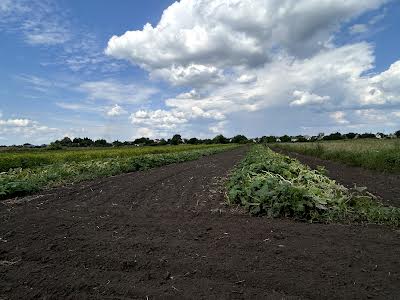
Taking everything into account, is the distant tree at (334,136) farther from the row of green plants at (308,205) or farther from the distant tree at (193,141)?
the row of green plants at (308,205)

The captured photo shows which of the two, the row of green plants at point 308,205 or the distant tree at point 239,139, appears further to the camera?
the distant tree at point 239,139

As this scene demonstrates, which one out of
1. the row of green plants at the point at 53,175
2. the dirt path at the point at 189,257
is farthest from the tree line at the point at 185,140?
the dirt path at the point at 189,257

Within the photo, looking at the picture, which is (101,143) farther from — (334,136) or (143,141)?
(334,136)

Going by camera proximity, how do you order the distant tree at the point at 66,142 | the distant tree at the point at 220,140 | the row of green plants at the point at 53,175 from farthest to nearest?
the distant tree at the point at 220,140, the distant tree at the point at 66,142, the row of green plants at the point at 53,175

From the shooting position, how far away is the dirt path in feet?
12.1

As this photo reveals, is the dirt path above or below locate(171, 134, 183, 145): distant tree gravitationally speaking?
below

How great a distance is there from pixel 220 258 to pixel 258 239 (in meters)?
0.92

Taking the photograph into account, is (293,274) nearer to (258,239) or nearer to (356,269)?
(356,269)

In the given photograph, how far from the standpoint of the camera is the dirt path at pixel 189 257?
369cm

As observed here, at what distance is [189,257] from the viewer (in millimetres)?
4492

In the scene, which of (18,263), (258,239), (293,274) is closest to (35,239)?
(18,263)

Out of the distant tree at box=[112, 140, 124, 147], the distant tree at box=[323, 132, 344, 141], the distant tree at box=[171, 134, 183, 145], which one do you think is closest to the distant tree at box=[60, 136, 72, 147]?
the distant tree at box=[112, 140, 124, 147]

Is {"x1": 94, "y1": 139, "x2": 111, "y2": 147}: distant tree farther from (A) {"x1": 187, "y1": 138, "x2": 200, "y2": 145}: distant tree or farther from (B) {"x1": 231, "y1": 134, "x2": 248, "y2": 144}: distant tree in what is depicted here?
(B) {"x1": 231, "y1": 134, "x2": 248, "y2": 144}: distant tree

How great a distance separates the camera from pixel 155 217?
262 inches
